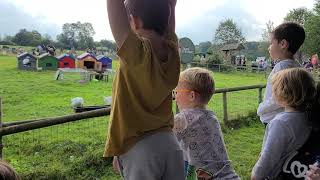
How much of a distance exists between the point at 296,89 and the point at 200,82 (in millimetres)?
483

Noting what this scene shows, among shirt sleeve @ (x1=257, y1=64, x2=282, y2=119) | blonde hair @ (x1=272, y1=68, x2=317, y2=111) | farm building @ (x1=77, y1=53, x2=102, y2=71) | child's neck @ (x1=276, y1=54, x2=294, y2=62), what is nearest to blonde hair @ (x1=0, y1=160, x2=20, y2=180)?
blonde hair @ (x1=272, y1=68, x2=317, y2=111)

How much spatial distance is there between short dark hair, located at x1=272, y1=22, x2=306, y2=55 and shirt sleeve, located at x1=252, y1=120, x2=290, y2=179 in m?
0.98

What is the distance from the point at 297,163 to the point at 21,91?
12.2m

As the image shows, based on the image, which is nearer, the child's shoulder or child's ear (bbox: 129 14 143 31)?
child's ear (bbox: 129 14 143 31)

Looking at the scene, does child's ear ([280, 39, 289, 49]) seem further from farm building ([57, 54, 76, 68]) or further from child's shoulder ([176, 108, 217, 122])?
farm building ([57, 54, 76, 68])

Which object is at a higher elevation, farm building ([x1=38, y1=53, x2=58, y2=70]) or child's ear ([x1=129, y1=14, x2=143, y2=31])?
child's ear ([x1=129, y1=14, x2=143, y2=31])

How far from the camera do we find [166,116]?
1731mm

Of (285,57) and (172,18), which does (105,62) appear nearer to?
(285,57)

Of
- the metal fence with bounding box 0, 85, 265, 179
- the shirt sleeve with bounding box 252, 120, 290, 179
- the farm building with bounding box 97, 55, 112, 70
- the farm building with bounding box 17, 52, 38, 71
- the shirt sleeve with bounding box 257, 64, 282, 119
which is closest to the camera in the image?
the shirt sleeve with bounding box 252, 120, 290, 179

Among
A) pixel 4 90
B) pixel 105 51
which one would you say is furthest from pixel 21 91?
pixel 105 51

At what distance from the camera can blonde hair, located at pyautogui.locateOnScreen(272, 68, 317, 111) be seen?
2.16 m

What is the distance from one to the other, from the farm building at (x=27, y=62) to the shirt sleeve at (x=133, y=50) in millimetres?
21574

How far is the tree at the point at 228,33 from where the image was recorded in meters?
49.6

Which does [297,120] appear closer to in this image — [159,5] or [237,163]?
[159,5]
